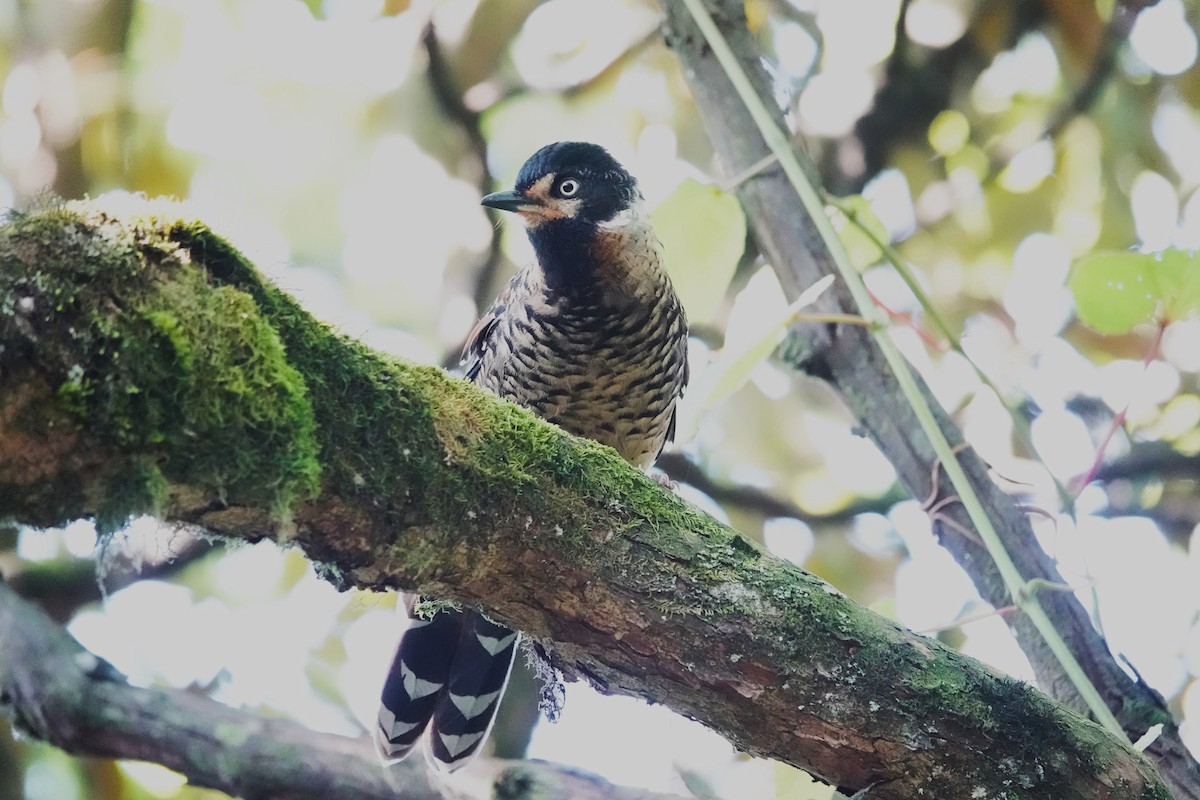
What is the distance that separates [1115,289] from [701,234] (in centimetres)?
82

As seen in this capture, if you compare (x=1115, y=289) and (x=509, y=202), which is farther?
(x=509, y=202)

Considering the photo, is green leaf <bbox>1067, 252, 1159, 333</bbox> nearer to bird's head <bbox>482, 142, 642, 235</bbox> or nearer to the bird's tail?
bird's head <bbox>482, 142, 642, 235</bbox>

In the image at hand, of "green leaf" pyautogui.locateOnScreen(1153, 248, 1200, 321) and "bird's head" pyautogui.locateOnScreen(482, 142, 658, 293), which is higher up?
"bird's head" pyautogui.locateOnScreen(482, 142, 658, 293)

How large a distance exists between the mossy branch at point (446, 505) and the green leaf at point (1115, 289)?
66cm

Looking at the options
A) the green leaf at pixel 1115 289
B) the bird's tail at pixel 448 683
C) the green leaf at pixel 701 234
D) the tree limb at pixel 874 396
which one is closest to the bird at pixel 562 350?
the bird's tail at pixel 448 683

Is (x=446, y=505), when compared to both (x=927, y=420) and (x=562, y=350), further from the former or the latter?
(x=562, y=350)

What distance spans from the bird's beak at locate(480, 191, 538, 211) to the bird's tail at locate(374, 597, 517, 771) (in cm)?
104

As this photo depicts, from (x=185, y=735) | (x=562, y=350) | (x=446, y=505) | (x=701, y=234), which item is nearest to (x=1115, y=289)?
(x=701, y=234)

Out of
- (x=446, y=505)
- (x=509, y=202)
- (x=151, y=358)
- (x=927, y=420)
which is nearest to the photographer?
(x=151, y=358)

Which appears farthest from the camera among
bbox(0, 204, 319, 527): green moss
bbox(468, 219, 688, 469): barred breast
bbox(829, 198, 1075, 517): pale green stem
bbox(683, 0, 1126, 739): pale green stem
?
bbox(468, 219, 688, 469): barred breast

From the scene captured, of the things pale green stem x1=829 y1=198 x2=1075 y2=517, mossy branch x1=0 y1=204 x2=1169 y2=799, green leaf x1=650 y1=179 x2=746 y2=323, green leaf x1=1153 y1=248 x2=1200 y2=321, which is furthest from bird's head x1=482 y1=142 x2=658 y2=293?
green leaf x1=1153 y1=248 x2=1200 y2=321

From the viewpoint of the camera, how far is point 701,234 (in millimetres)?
2301

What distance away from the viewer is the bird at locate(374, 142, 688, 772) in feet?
8.93

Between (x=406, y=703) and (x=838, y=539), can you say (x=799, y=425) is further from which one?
(x=406, y=703)
